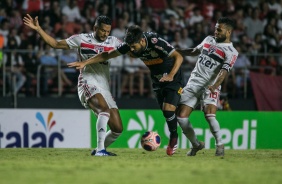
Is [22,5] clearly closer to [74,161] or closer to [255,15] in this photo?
[255,15]

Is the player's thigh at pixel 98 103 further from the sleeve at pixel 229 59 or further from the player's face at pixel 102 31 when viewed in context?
the sleeve at pixel 229 59

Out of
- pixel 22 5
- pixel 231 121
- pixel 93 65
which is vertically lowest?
pixel 231 121

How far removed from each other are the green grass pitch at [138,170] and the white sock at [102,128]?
0.59 metres

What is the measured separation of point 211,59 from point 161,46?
1053mm

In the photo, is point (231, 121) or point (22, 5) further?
point (22, 5)

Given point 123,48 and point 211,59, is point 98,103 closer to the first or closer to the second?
point 123,48

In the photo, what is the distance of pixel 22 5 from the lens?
65.7ft

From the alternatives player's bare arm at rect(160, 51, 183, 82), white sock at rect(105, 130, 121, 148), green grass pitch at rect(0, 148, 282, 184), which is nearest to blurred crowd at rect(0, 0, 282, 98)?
white sock at rect(105, 130, 121, 148)

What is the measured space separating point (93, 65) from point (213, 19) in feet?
31.5

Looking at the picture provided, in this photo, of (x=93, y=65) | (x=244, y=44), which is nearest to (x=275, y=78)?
(x=244, y=44)

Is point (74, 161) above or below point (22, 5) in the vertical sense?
below

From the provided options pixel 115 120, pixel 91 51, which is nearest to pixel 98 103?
pixel 115 120

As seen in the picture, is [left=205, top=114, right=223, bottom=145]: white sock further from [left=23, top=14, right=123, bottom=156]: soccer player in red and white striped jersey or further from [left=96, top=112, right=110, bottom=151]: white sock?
[left=96, top=112, right=110, bottom=151]: white sock

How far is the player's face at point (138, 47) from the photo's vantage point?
11.4 meters
